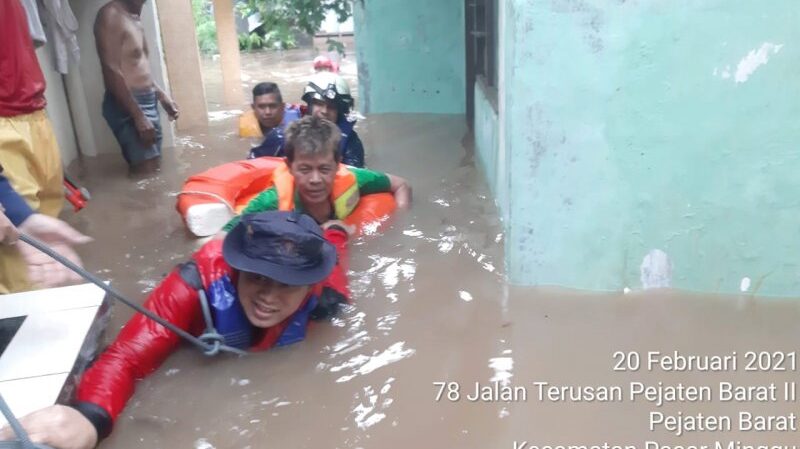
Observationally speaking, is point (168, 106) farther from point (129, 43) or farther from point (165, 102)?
point (129, 43)

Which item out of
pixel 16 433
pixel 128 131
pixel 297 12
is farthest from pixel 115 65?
pixel 16 433

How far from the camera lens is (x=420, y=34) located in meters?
5.90

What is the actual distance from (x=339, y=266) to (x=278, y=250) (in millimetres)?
760

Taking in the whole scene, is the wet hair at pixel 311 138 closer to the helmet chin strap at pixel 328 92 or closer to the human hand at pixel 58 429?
the helmet chin strap at pixel 328 92

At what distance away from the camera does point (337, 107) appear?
4.28 m

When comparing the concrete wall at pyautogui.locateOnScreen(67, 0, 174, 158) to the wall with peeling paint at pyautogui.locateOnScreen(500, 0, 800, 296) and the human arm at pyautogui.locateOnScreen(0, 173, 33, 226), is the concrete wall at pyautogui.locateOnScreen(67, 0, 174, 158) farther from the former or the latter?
the wall with peeling paint at pyautogui.locateOnScreen(500, 0, 800, 296)

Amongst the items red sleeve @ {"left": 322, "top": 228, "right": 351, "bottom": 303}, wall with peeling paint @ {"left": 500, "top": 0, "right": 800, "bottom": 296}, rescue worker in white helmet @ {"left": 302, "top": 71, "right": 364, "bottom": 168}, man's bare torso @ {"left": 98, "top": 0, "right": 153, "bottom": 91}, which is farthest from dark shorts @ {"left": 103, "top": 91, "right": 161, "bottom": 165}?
wall with peeling paint @ {"left": 500, "top": 0, "right": 800, "bottom": 296}

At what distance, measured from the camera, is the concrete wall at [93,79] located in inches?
193

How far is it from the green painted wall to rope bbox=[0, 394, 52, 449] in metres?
4.91

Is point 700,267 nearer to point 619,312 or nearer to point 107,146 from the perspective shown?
point 619,312

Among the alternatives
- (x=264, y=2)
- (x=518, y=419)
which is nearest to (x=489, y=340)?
(x=518, y=419)

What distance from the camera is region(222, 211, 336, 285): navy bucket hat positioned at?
2061 millimetres

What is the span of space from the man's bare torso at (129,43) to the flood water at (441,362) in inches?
70.3

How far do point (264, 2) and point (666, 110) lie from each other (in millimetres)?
3674
